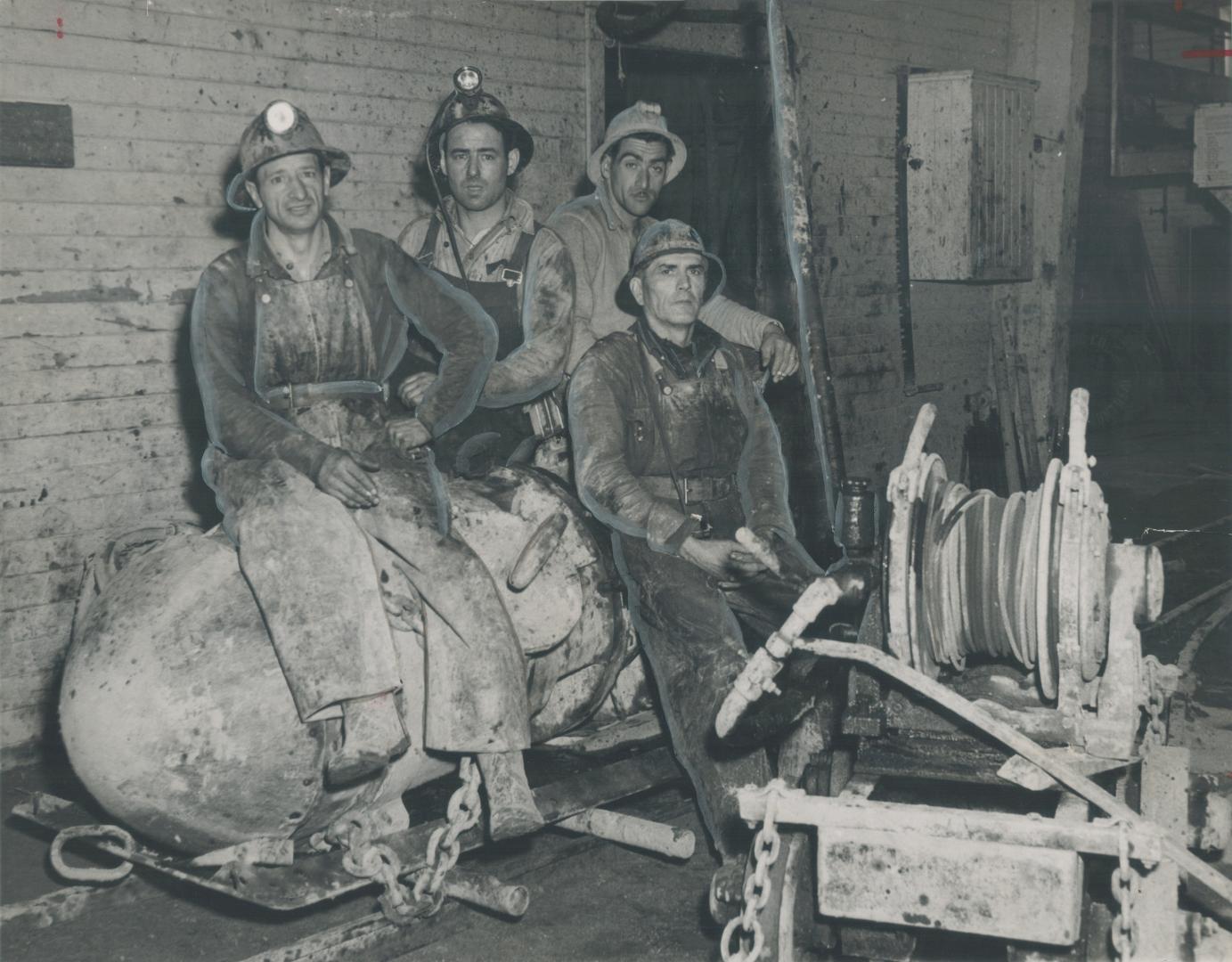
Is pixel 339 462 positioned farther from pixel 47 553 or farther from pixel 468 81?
pixel 47 553

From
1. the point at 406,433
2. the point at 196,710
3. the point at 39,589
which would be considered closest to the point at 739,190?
the point at 39,589

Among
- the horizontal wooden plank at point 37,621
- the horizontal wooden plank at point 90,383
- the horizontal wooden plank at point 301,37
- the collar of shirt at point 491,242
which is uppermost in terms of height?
the horizontal wooden plank at point 301,37

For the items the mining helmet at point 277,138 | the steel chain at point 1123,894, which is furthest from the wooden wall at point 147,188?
the steel chain at point 1123,894

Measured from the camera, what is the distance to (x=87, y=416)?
6.70 meters

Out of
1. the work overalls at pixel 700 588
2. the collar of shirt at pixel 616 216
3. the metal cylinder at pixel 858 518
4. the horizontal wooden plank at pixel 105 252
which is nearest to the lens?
the metal cylinder at pixel 858 518

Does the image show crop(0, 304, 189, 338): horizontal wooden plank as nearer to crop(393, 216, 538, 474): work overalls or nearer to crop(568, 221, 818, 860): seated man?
crop(393, 216, 538, 474): work overalls

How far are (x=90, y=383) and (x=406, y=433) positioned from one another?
2.81 metres

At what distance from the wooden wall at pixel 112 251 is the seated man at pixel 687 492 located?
264 centimetres

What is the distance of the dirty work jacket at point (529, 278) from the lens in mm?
Answer: 5539

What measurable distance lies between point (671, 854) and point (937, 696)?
1490 millimetres

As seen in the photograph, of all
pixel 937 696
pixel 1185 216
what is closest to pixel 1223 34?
pixel 1185 216

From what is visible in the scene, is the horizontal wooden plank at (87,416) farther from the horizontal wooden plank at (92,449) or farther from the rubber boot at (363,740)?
the rubber boot at (363,740)

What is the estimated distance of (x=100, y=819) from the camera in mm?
4523

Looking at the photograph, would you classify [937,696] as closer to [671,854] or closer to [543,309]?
[671,854]
